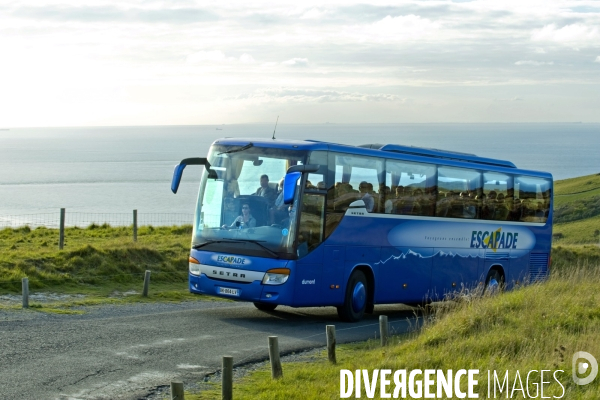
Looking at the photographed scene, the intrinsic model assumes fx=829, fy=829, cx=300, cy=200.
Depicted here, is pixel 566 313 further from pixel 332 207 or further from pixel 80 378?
pixel 80 378

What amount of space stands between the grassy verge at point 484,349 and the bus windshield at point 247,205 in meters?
2.73

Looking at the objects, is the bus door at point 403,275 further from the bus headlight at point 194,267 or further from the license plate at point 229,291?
the bus headlight at point 194,267

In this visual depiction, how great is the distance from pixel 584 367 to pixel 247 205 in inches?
291

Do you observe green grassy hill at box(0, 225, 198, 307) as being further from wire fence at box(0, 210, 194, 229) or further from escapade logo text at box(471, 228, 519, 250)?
wire fence at box(0, 210, 194, 229)

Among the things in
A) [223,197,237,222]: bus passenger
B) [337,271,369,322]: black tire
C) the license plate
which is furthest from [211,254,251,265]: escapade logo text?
[337,271,369,322]: black tire

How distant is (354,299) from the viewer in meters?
17.0

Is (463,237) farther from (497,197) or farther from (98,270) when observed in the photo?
(98,270)

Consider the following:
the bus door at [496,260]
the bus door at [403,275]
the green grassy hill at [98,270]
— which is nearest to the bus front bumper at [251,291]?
the bus door at [403,275]

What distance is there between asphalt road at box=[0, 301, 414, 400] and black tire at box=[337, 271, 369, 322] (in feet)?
0.71

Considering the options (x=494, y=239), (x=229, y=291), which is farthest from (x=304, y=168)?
(x=494, y=239)

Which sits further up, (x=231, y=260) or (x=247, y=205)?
(x=247, y=205)

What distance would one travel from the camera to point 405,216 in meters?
18.4

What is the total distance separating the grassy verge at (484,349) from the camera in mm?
9523

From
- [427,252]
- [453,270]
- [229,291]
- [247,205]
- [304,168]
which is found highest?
[304,168]
